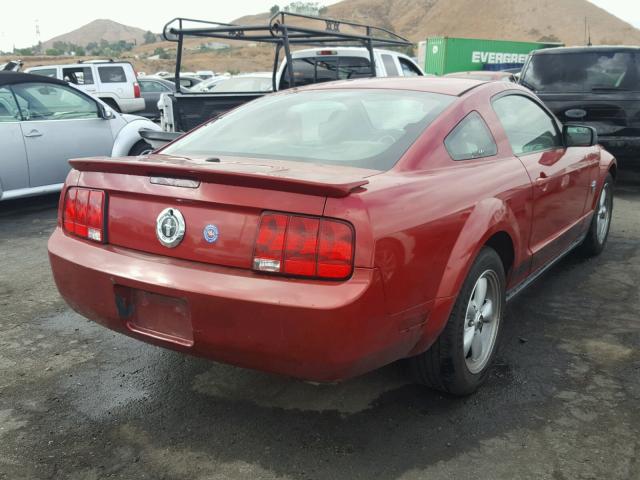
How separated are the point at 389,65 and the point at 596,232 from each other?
18.5ft

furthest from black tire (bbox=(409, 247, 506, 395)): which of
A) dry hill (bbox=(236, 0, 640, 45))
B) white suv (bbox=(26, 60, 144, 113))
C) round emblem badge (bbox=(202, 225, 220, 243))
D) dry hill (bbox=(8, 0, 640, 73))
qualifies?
dry hill (bbox=(236, 0, 640, 45))

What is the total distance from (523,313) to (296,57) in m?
6.81

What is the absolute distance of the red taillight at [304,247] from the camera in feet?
7.77

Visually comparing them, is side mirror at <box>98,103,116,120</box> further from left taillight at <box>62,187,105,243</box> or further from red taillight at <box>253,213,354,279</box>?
red taillight at <box>253,213,354,279</box>

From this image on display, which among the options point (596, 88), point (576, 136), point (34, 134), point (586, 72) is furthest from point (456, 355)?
point (586, 72)

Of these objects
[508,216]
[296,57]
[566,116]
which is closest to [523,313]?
[508,216]

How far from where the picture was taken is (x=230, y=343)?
2.51 meters

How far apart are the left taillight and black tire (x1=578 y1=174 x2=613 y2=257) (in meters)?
3.74

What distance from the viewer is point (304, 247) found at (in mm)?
2387

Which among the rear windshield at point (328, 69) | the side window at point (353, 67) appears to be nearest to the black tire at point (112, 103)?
the rear windshield at point (328, 69)

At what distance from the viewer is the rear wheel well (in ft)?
10.6

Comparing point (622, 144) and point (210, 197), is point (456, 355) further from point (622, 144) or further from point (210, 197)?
point (622, 144)

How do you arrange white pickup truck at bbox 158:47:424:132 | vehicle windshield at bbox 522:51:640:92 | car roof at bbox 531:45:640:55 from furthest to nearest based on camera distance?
white pickup truck at bbox 158:47:424:132, car roof at bbox 531:45:640:55, vehicle windshield at bbox 522:51:640:92

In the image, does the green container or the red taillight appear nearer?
the red taillight
